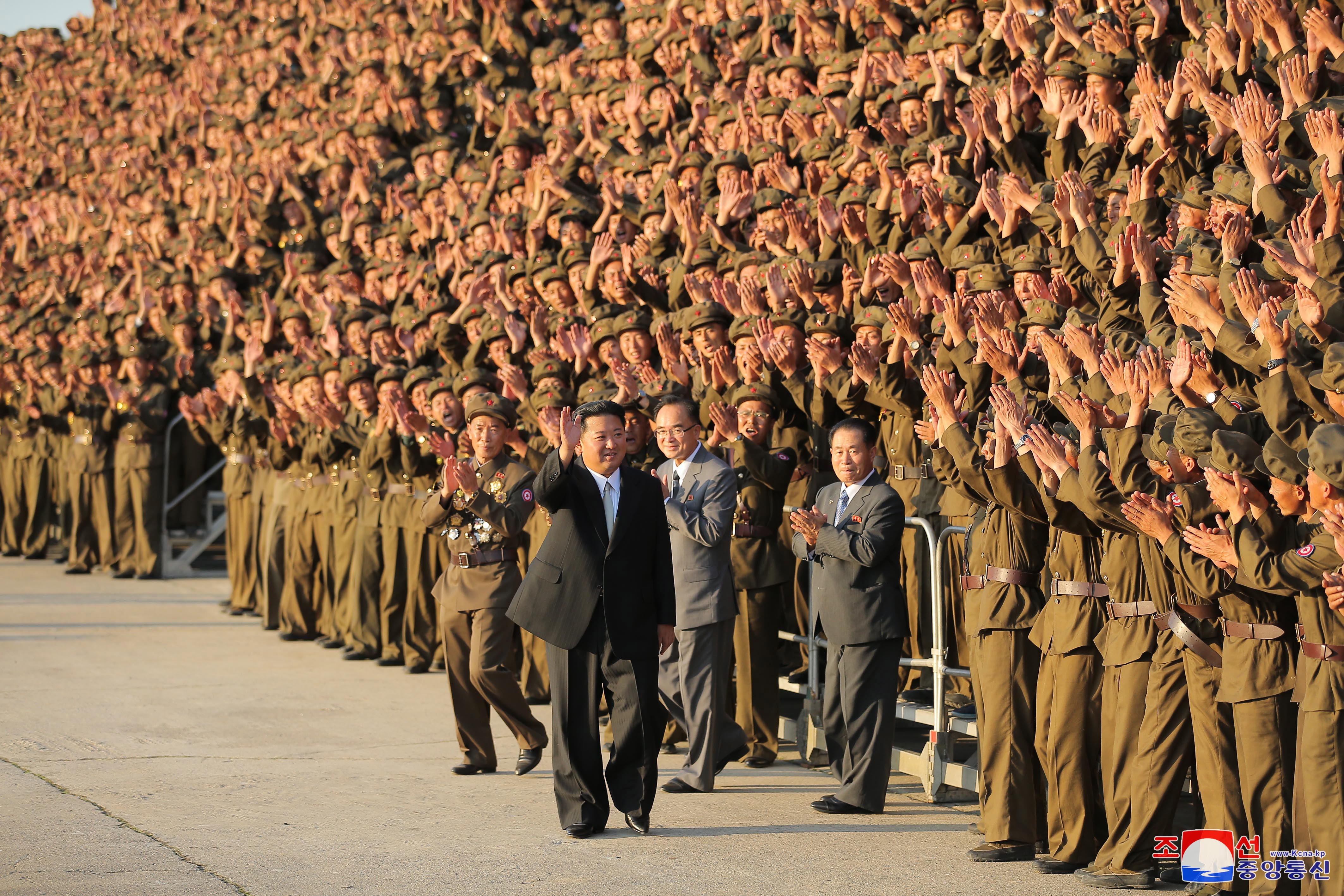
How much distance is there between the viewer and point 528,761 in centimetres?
721

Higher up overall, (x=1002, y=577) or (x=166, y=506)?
(x=166, y=506)

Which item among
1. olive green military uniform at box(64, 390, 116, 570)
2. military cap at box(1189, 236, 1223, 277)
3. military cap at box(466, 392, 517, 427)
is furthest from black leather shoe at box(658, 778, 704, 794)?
olive green military uniform at box(64, 390, 116, 570)

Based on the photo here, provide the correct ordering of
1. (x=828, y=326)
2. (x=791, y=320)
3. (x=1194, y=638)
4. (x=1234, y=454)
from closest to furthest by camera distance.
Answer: (x=1234, y=454) < (x=1194, y=638) < (x=828, y=326) < (x=791, y=320)

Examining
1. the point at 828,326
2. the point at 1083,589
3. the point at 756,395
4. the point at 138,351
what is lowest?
the point at 1083,589

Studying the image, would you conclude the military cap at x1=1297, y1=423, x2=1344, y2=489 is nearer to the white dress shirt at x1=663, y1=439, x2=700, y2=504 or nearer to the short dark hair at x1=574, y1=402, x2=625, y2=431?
the short dark hair at x1=574, y1=402, x2=625, y2=431

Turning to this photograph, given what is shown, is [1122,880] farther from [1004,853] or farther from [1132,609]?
[1132,609]

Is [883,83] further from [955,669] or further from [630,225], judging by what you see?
[955,669]

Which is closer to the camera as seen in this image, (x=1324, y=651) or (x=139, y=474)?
(x=1324, y=651)

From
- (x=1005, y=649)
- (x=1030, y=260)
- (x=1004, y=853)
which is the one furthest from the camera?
(x=1030, y=260)

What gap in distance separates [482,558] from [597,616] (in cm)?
136

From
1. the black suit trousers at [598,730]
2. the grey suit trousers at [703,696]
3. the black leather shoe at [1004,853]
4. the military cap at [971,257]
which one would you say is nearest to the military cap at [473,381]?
the grey suit trousers at [703,696]

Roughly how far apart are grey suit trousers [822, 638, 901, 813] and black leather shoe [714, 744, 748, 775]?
0.55m

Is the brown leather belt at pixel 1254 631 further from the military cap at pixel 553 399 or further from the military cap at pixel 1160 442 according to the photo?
the military cap at pixel 553 399

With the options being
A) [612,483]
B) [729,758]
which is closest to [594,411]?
[612,483]
